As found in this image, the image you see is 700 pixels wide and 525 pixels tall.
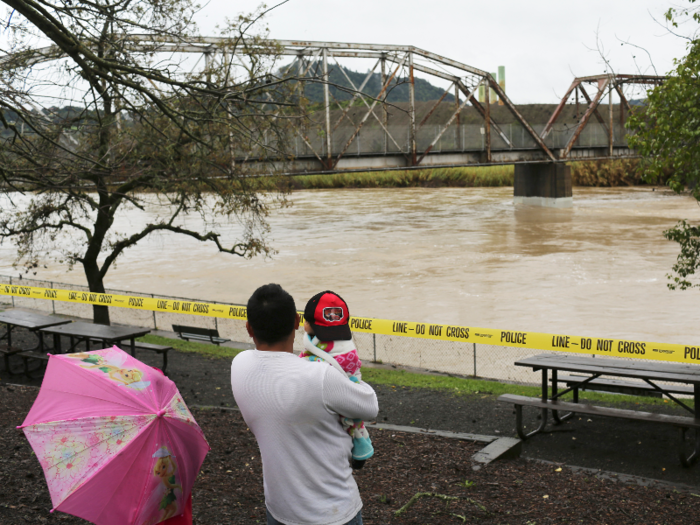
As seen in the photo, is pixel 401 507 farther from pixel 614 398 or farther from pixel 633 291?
pixel 633 291

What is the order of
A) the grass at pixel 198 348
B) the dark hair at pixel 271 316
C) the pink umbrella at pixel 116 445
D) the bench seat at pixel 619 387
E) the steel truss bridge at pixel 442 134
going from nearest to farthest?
the dark hair at pixel 271 316
the pink umbrella at pixel 116 445
the bench seat at pixel 619 387
the grass at pixel 198 348
the steel truss bridge at pixel 442 134

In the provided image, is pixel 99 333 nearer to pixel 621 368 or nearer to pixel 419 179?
pixel 621 368

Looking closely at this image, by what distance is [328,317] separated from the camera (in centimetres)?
306

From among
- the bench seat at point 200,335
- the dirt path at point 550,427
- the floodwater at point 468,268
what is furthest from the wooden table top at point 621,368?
the floodwater at point 468,268

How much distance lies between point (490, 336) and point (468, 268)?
20.4 metres

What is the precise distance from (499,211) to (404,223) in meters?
12.1

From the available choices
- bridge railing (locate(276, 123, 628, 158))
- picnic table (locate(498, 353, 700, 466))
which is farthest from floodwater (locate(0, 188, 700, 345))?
picnic table (locate(498, 353, 700, 466))

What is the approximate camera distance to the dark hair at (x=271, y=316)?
2.76 meters

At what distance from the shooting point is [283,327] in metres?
2.77

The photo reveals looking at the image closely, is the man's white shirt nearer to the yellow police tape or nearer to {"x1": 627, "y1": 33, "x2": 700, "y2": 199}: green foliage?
the yellow police tape

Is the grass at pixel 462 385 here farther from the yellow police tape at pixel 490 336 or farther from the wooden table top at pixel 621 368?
the wooden table top at pixel 621 368

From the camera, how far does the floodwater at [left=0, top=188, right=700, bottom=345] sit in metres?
20.4

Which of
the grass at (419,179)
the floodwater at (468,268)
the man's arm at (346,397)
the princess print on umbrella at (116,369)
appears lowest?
the floodwater at (468,268)

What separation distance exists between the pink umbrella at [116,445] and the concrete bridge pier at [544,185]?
59.7 meters
